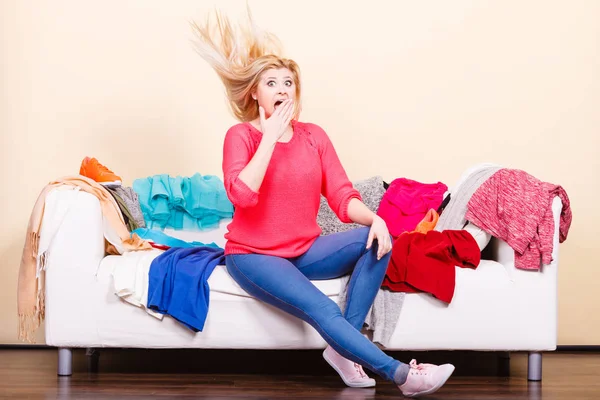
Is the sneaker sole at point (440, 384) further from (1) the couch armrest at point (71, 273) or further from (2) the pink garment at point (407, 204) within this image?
(1) the couch armrest at point (71, 273)

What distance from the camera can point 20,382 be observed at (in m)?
3.06

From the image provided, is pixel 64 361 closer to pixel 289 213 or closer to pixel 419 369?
pixel 289 213

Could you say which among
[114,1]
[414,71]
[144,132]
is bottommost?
[144,132]

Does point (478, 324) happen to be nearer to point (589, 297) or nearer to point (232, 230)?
point (232, 230)

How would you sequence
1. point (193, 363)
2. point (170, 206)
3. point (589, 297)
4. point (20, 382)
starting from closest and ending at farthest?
1. point (20, 382)
2. point (193, 363)
3. point (170, 206)
4. point (589, 297)

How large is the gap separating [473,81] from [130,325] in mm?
2183

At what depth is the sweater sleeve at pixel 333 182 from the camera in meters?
2.93

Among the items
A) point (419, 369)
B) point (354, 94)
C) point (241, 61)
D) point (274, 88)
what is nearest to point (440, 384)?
point (419, 369)

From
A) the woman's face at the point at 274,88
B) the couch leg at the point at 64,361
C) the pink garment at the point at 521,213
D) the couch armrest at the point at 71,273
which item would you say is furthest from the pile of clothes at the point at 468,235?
the couch leg at the point at 64,361

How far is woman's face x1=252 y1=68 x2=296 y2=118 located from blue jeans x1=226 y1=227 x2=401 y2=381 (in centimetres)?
50

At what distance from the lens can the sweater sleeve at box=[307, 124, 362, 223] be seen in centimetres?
293

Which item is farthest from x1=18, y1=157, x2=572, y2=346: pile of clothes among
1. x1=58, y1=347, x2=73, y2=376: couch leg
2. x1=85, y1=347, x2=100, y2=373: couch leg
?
x1=85, y1=347, x2=100, y2=373: couch leg

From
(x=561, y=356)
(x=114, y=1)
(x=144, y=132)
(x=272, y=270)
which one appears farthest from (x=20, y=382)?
(x=561, y=356)

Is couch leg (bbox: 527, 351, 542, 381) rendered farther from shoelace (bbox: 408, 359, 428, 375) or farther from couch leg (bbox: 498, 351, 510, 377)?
shoelace (bbox: 408, 359, 428, 375)
